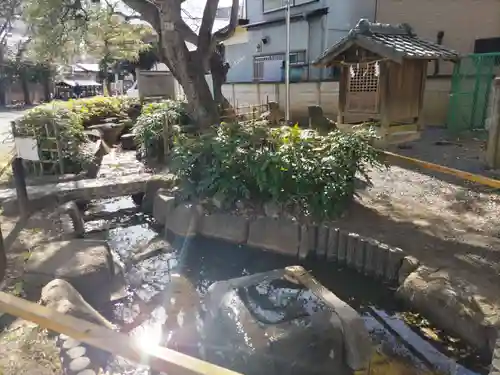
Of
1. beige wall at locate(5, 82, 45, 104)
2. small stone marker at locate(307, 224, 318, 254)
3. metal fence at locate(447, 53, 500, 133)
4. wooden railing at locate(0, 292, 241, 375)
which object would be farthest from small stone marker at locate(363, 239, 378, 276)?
beige wall at locate(5, 82, 45, 104)

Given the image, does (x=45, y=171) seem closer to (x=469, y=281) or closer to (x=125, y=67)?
(x=469, y=281)

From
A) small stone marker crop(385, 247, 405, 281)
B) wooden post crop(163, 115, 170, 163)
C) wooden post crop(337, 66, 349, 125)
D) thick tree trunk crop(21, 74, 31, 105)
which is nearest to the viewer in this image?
small stone marker crop(385, 247, 405, 281)

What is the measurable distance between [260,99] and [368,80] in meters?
7.72

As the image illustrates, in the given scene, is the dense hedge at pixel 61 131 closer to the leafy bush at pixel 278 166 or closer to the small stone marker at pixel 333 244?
the leafy bush at pixel 278 166

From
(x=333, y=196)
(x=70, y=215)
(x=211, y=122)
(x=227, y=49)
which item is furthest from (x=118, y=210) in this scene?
(x=227, y=49)

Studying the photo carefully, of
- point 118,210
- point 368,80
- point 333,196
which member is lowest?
point 118,210

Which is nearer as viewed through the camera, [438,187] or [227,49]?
[438,187]

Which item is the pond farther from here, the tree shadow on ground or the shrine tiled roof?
the shrine tiled roof

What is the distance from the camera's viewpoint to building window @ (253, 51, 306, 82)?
1573 cm

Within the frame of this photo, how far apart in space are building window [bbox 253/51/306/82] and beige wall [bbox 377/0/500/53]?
359cm

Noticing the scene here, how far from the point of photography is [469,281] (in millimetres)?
4301

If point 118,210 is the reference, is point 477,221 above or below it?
above

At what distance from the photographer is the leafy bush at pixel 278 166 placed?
6.09 metres

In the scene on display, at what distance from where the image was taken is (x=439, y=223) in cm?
586
